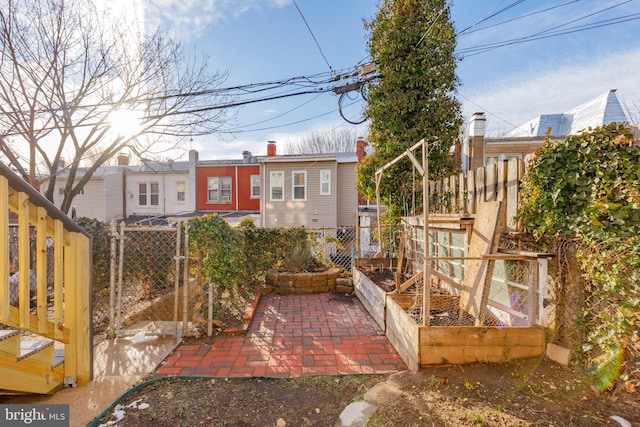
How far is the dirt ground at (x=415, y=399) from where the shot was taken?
7.30ft

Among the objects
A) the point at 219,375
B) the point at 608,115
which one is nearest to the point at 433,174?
the point at 219,375

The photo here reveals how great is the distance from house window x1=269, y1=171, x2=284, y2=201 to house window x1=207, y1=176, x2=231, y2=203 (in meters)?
3.24

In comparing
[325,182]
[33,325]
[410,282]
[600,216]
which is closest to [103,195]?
[325,182]

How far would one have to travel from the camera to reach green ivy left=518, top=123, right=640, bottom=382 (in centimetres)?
230

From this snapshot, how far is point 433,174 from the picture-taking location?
22.2 ft

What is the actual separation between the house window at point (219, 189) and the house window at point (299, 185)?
166 inches

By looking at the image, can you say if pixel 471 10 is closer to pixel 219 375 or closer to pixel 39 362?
pixel 219 375

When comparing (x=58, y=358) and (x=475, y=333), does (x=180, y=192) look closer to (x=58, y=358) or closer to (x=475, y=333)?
(x=58, y=358)

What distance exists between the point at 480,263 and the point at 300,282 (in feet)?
12.1

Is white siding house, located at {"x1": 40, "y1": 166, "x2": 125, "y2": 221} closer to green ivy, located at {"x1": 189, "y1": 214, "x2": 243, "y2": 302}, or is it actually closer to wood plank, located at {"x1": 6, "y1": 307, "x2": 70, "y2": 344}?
green ivy, located at {"x1": 189, "y1": 214, "x2": 243, "y2": 302}

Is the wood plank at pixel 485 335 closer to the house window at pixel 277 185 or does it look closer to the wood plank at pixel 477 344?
the wood plank at pixel 477 344

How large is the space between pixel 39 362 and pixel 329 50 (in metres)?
8.37

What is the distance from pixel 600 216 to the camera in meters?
2.53

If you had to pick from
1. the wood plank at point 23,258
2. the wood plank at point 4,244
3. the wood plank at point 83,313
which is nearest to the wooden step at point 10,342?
the wood plank at point 23,258
